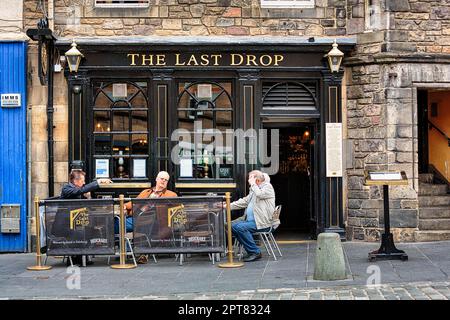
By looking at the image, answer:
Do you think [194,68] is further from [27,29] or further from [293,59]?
[27,29]

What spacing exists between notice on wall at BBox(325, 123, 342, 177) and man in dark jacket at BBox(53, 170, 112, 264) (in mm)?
4497

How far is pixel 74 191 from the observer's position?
1231cm

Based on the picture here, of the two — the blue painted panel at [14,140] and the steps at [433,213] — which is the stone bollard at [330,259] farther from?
the blue painted panel at [14,140]

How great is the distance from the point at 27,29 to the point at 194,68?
326 cm

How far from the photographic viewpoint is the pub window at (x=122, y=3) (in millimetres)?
14570

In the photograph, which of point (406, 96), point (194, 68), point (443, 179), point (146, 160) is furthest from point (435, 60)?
point (146, 160)

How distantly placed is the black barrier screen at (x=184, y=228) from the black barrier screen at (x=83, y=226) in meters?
0.49

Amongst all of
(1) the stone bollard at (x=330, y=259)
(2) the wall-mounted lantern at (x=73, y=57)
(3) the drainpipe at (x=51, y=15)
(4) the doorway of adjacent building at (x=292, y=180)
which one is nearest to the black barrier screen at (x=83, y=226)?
(2) the wall-mounted lantern at (x=73, y=57)

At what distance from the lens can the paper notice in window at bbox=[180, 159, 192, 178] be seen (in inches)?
573

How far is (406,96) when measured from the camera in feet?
46.5

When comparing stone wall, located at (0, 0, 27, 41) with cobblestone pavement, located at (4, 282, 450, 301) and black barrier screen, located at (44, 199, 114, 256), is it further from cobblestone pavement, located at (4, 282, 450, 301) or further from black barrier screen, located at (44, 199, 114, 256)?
cobblestone pavement, located at (4, 282, 450, 301)

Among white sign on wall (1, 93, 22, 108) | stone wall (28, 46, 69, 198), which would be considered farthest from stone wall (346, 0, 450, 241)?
white sign on wall (1, 93, 22, 108)

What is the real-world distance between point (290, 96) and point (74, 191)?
479 cm

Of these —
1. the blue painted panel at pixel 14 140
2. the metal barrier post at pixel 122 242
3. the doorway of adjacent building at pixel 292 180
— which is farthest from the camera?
the doorway of adjacent building at pixel 292 180
